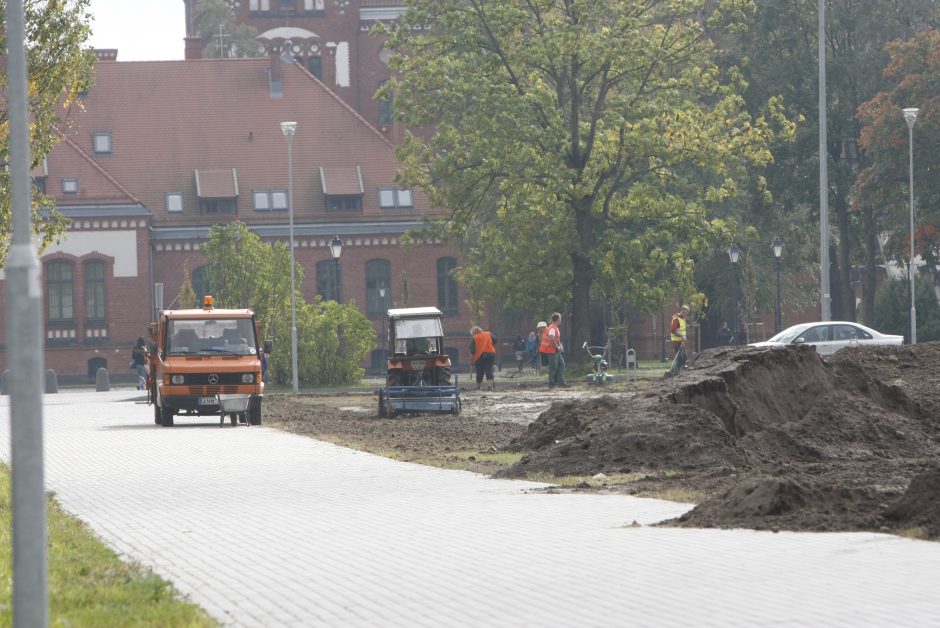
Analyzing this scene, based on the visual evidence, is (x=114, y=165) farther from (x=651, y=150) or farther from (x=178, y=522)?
(x=178, y=522)

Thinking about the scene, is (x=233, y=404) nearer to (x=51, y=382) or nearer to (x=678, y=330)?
(x=678, y=330)

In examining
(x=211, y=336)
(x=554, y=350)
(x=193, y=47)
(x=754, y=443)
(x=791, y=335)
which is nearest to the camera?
(x=754, y=443)

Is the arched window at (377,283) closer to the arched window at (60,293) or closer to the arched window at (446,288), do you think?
the arched window at (446,288)

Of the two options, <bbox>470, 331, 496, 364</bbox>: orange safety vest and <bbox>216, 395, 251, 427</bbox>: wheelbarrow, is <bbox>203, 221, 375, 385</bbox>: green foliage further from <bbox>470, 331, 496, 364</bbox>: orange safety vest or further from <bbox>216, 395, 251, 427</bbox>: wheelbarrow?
<bbox>216, 395, 251, 427</bbox>: wheelbarrow

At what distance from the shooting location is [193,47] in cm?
8188

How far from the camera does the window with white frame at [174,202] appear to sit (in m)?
70.8

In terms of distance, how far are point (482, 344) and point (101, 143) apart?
3523 cm

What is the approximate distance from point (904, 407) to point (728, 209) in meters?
38.7

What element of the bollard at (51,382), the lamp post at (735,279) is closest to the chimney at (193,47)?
the bollard at (51,382)

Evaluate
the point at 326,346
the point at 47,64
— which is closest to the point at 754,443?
the point at 47,64

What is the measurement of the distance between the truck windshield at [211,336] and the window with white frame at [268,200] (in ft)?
133

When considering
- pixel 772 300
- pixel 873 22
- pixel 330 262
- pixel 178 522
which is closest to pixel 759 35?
pixel 873 22

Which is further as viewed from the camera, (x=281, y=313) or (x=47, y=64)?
(x=281, y=313)

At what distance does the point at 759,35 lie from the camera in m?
61.5
